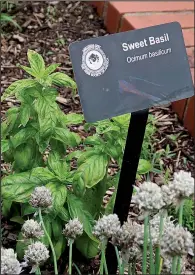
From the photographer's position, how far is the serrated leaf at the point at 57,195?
6.09 feet

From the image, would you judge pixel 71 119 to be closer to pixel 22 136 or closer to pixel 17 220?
pixel 22 136

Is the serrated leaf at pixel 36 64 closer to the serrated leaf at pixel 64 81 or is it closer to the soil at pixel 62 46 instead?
the serrated leaf at pixel 64 81

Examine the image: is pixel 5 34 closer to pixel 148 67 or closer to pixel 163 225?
pixel 148 67

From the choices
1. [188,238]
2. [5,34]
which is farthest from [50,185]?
[5,34]

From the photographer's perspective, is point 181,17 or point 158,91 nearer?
point 158,91

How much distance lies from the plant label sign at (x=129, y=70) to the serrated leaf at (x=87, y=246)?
607mm

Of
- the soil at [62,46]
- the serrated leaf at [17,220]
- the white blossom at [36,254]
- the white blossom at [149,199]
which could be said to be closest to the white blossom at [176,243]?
the white blossom at [149,199]

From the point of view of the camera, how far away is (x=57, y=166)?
6.39 ft

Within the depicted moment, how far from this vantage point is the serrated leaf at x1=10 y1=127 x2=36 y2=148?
6.32 ft

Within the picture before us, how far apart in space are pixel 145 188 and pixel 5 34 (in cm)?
213

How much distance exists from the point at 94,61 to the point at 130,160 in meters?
0.32

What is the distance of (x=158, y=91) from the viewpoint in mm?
1601

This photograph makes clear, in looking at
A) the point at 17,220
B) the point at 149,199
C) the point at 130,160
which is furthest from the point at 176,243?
the point at 17,220

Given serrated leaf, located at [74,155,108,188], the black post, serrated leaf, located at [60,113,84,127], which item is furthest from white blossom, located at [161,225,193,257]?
serrated leaf, located at [60,113,84,127]
